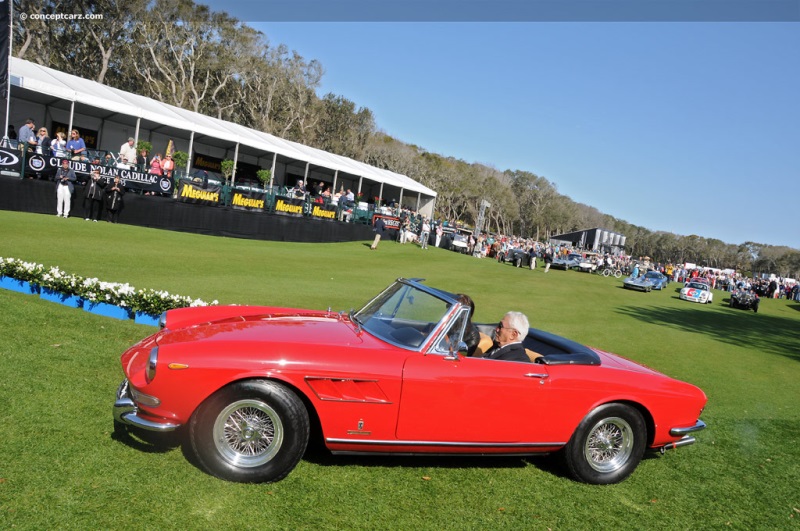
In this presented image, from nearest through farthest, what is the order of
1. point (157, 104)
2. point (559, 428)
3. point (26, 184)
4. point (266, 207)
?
point (559, 428) → point (26, 184) → point (266, 207) → point (157, 104)

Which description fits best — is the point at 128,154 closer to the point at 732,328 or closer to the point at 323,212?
Result: the point at 323,212

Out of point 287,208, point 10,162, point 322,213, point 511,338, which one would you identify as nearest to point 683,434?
point 511,338

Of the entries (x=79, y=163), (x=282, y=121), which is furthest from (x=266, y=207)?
(x=282, y=121)

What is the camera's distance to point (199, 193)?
21547 mm

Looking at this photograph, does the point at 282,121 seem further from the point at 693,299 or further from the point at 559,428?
the point at 559,428

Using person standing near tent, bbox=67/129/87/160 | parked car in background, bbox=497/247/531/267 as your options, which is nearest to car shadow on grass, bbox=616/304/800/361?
parked car in background, bbox=497/247/531/267

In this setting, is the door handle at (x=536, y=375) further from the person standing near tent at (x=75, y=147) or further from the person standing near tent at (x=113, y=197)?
the person standing near tent at (x=75, y=147)

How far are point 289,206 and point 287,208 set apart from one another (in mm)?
154

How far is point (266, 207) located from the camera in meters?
24.2

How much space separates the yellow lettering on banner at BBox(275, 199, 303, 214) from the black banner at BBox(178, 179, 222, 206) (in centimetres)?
302

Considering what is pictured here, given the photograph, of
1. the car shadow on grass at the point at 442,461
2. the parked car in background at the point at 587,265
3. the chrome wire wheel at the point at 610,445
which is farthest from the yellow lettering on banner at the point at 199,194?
the parked car in background at the point at 587,265

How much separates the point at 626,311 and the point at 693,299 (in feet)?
48.1

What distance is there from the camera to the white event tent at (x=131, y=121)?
899 inches

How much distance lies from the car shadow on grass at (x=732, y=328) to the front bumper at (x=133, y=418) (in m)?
16.1
